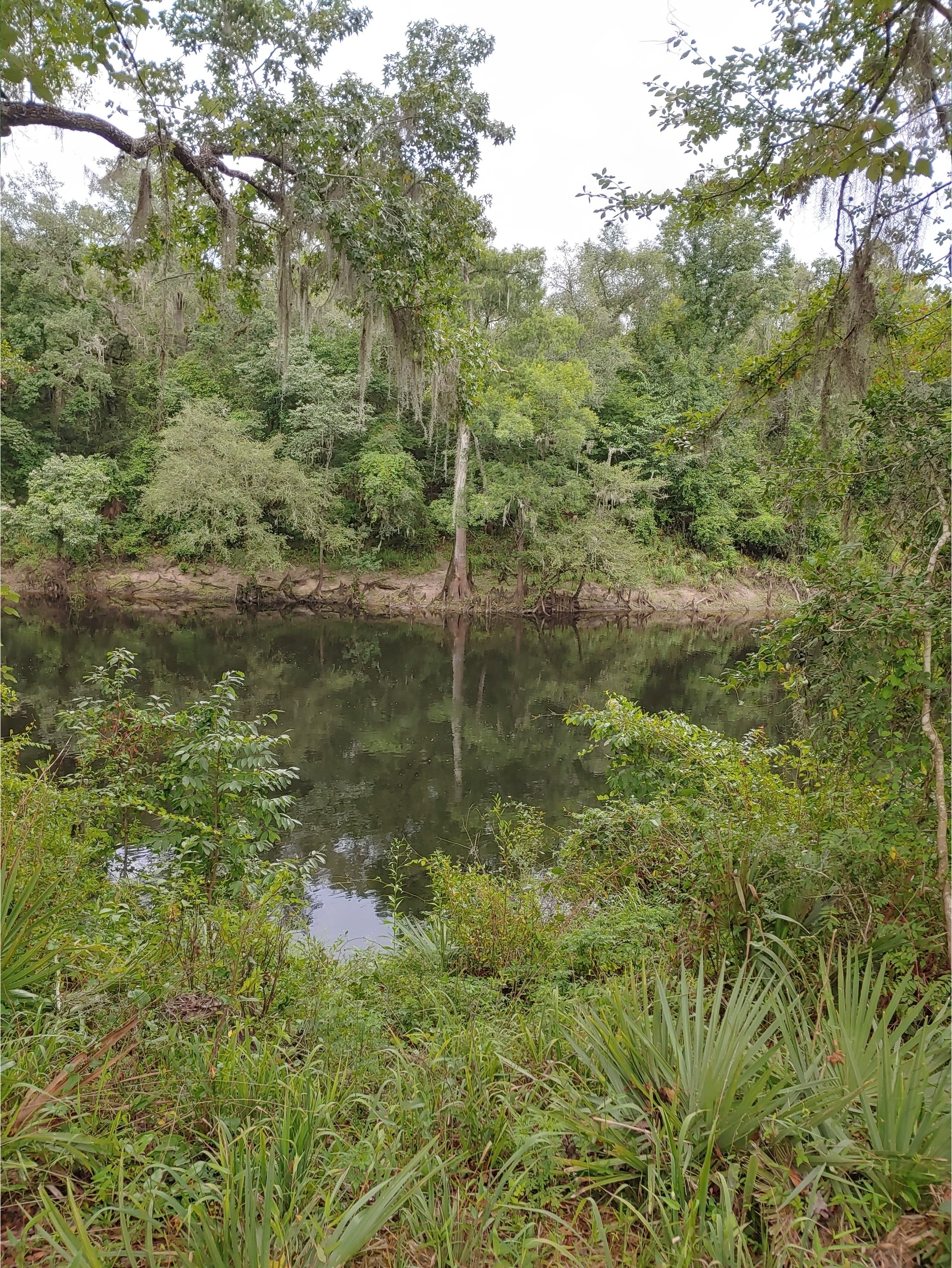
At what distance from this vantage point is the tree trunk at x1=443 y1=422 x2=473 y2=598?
24.1m

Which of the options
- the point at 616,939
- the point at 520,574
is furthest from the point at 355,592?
the point at 616,939

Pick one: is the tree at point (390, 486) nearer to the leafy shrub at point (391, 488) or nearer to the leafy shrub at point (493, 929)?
the leafy shrub at point (391, 488)

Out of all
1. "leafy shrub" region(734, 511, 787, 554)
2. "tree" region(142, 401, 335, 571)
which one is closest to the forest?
"tree" region(142, 401, 335, 571)

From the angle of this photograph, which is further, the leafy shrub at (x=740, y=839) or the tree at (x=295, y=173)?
the tree at (x=295, y=173)

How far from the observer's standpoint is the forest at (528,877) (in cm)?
184

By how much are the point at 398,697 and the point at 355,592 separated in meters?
11.9

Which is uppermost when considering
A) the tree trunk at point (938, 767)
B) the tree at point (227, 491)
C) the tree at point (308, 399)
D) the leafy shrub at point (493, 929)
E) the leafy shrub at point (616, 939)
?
the tree at point (308, 399)

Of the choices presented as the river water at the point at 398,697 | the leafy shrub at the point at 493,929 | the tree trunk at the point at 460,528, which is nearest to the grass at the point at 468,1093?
the leafy shrub at the point at 493,929

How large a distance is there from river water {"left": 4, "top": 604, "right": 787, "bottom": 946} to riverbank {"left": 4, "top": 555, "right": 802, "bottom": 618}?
1.28m

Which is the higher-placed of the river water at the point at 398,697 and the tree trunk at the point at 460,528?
the tree trunk at the point at 460,528

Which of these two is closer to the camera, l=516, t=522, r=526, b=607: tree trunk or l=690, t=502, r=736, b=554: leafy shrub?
l=516, t=522, r=526, b=607: tree trunk

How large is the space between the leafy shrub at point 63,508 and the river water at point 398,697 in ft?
7.75

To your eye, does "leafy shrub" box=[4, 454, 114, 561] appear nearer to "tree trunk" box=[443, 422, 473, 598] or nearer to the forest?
"tree trunk" box=[443, 422, 473, 598]

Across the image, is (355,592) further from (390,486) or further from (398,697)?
(398,697)
